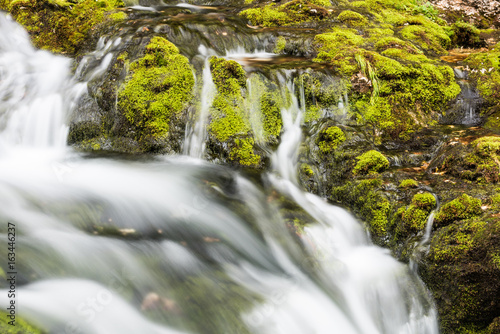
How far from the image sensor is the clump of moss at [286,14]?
8992 millimetres

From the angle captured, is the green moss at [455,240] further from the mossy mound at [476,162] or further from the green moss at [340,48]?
the green moss at [340,48]

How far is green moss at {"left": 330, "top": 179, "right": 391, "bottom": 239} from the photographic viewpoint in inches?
172

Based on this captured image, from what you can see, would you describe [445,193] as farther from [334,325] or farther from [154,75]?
[154,75]

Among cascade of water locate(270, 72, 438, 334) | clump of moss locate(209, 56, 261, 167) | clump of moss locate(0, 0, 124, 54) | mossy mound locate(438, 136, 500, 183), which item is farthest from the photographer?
clump of moss locate(0, 0, 124, 54)

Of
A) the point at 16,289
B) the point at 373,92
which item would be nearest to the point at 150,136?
the point at 16,289

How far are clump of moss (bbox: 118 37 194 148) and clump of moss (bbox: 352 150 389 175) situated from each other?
2.98 meters

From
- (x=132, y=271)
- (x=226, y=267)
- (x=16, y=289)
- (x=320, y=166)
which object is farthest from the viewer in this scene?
(x=320, y=166)

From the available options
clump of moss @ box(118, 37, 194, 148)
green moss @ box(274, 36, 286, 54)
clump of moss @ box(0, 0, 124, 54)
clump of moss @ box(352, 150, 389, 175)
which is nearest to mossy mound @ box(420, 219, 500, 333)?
clump of moss @ box(352, 150, 389, 175)

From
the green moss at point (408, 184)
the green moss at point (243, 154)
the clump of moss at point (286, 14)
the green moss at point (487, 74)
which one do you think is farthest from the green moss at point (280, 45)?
the green moss at point (408, 184)

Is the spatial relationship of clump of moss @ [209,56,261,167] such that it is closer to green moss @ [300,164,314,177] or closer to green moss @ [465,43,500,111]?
green moss @ [300,164,314,177]

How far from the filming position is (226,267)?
13.0 ft

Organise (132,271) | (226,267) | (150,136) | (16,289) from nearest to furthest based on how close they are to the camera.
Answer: (16,289) → (132,271) → (226,267) → (150,136)

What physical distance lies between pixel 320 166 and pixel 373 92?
6.15 ft

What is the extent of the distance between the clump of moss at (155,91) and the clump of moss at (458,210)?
4079 millimetres
